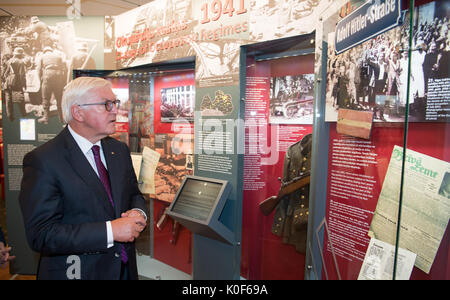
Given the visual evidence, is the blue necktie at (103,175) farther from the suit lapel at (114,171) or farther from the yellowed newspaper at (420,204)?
the yellowed newspaper at (420,204)

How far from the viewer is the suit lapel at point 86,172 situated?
1.68 meters

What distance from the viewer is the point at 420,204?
138cm

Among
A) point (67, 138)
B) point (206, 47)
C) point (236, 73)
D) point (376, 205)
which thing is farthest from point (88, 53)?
point (376, 205)

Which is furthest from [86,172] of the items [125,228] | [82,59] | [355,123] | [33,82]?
[33,82]

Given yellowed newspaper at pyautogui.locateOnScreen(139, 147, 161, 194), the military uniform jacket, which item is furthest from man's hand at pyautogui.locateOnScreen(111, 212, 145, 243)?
yellowed newspaper at pyautogui.locateOnScreen(139, 147, 161, 194)

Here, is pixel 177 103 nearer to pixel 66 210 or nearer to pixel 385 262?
pixel 66 210

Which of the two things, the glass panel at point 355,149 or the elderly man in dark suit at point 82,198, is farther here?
the elderly man in dark suit at point 82,198

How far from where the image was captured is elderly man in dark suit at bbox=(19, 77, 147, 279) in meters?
1.55

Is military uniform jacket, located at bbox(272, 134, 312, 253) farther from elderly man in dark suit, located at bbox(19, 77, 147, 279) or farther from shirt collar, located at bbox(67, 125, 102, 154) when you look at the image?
shirt collar, located at bbox(67, 125, 102, 154)

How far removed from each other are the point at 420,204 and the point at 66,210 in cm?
183

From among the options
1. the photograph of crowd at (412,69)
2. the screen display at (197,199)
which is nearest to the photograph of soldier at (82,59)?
the screen display at (197,199)

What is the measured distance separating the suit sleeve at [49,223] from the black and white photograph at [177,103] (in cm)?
198

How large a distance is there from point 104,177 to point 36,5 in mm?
2990
